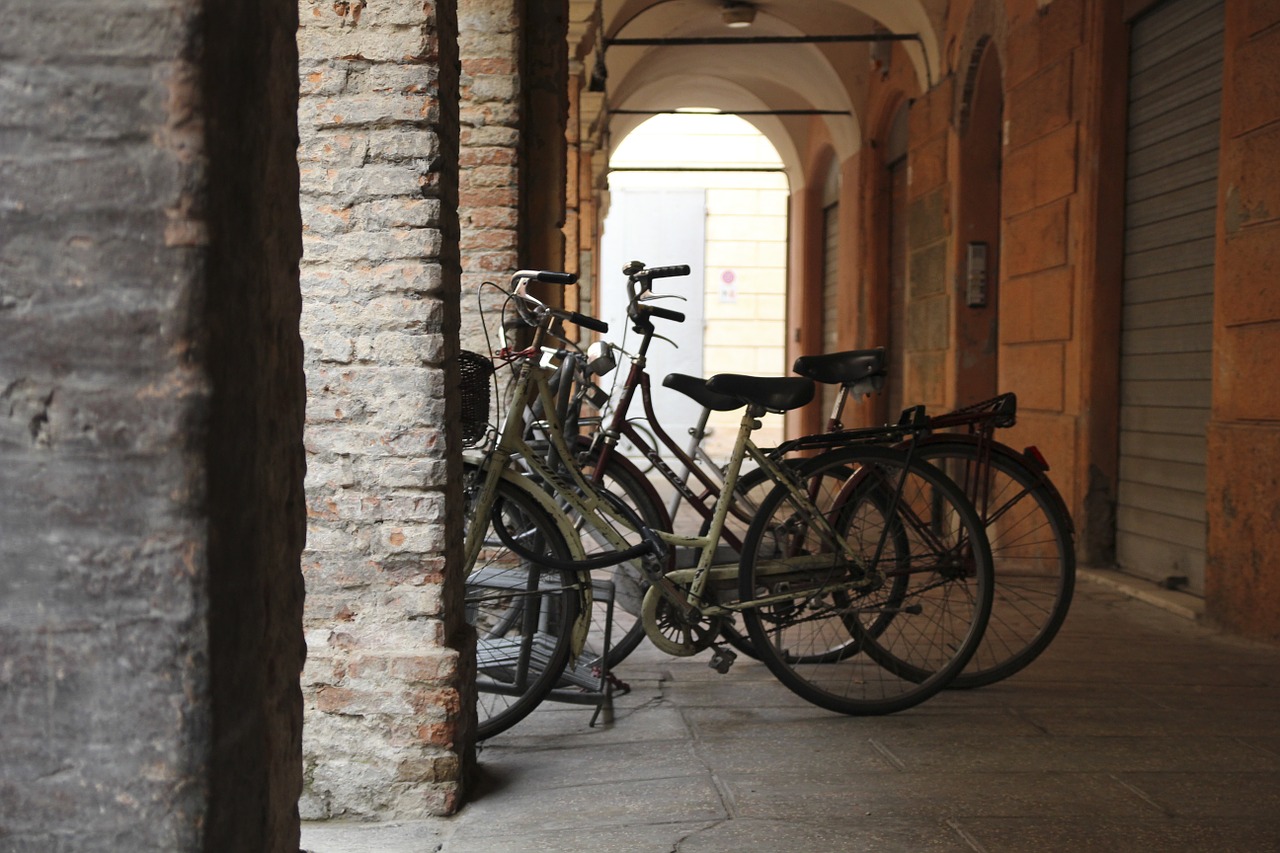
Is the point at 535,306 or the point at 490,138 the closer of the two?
the point at 535,306

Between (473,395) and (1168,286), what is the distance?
13.9 feet

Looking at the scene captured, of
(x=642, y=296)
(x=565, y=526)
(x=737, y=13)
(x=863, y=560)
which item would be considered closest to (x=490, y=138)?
(x=642, y=296)

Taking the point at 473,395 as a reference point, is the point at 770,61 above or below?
Answer: above

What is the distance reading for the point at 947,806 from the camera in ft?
10.2

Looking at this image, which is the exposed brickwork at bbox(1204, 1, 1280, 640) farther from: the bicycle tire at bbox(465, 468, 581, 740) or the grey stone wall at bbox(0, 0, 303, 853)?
the grey stone wall at bbox(0, 0, 303, 853)

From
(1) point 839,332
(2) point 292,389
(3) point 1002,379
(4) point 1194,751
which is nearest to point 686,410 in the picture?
(1) point 839,332

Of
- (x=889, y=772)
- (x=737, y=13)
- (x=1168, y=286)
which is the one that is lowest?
(x=889, y=772)

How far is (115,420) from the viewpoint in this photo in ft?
3.92

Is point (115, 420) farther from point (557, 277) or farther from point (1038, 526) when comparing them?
point (1038, 526)

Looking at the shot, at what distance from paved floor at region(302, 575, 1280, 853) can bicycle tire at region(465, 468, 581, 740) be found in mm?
142

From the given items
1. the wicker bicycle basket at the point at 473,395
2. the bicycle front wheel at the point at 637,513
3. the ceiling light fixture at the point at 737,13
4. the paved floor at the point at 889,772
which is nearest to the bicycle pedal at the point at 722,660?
the paved floor at the point at 889,772

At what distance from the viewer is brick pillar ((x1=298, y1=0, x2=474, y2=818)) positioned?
3.14 metres

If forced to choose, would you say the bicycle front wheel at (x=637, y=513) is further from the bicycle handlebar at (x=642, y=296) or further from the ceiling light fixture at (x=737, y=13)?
the ceiling light fixture at (x=737, y=13)

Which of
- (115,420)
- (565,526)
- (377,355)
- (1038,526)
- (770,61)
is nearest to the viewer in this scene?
(115,420)
